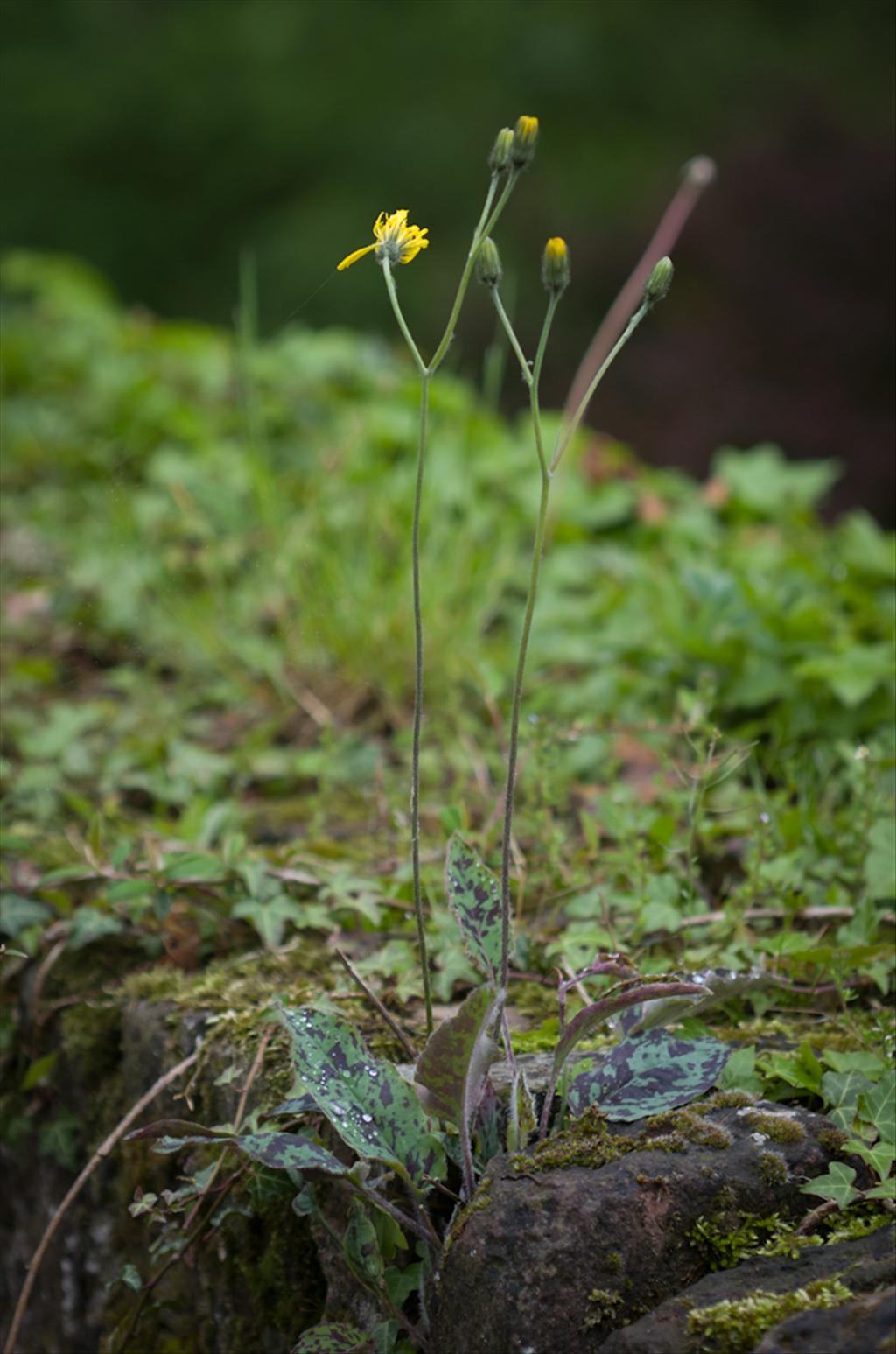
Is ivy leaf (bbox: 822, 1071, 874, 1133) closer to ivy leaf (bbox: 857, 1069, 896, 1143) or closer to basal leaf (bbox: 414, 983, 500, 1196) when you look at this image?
ivy leaf (bbox: 857, 1069, 896, 1143)

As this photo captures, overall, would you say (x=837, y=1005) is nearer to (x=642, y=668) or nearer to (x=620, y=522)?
(x=642, y=668)

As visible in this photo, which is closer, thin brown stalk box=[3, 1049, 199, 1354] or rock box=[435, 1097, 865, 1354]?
rock box=[435, 1097, 865, 1354]

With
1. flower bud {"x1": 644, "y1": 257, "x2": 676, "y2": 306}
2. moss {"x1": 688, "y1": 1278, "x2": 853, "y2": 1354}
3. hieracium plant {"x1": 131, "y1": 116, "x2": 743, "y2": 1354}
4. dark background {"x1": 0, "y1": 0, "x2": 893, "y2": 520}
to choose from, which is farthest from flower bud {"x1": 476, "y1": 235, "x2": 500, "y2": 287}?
dark background {"x1": 0, "y1": 0, "x2": 893, "y2": 520}

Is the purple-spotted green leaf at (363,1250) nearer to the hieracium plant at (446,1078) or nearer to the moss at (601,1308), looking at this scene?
the hieracium plant at (446,1078)

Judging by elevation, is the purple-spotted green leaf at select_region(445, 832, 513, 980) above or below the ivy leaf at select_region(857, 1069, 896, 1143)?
above

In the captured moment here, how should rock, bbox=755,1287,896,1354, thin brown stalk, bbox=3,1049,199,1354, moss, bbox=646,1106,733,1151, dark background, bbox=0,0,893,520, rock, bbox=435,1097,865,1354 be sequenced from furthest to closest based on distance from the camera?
dark background, bbox=0,0,893,520, thin brown stalk, bbox=3,1049,199,1354, moss, bbox=646,1106,733,1151, rock, bbox=435,1097,865,1354, rock, bbox=755,1287,896,1354

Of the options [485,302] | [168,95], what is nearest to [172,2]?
[168,95]
